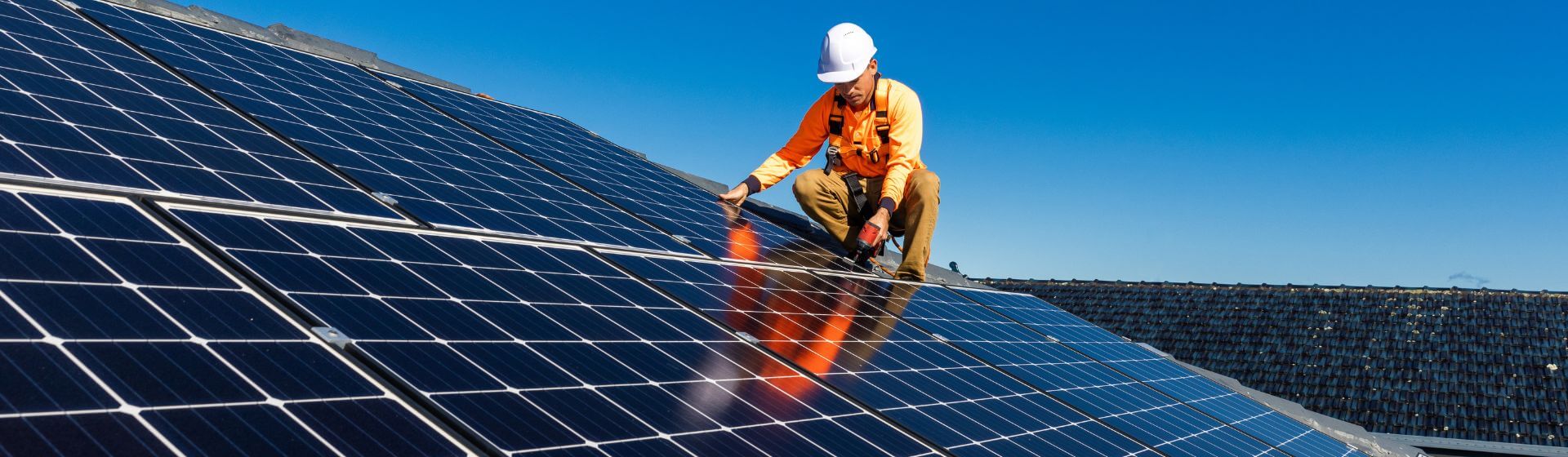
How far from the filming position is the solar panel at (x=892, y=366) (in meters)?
7.39

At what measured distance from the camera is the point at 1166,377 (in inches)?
524

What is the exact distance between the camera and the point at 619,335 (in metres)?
6.64

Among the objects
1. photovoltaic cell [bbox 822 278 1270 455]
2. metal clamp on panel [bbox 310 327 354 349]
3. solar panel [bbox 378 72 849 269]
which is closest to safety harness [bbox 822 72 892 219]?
solar panel [bbox 378 72 849 269]

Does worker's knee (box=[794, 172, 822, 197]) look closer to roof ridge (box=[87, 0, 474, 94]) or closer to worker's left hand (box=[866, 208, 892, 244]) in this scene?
worker's left hand (box=[866, 208, 892, 244])

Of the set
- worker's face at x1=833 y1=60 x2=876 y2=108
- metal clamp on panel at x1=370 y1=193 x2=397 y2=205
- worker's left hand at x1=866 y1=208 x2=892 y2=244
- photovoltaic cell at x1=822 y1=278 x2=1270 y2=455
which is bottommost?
photovoltaic cell at x1=822 y1=278 x2=1270 y2=455

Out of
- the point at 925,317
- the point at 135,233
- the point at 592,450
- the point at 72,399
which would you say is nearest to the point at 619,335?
the point at 592,450

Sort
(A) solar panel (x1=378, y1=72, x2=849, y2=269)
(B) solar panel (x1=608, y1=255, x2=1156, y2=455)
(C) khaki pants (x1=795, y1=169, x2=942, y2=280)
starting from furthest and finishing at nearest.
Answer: (C) khaki pants (x1=795, y1=169, x2=942, y2=280), (A) solar panel (x1=378, y1=72, x2=849, y2=269), (B) solar panel (x1=608, y1=255, x2=1156, y2=455)

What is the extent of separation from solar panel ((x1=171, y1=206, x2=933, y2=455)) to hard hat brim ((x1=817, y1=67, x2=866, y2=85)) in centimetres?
556

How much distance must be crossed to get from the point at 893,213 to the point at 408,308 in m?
8.35

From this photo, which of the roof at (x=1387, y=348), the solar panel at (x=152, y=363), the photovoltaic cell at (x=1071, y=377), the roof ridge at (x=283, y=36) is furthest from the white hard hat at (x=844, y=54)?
the roof at (x=1387, y=348)

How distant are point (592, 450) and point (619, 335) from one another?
73.5 inches

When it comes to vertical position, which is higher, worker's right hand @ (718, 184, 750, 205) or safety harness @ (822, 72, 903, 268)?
safety harness @ (822, 72, 903, 268)

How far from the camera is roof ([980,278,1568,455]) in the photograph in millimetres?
24469

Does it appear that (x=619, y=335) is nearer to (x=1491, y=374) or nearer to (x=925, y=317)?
(x=925, y=317)
